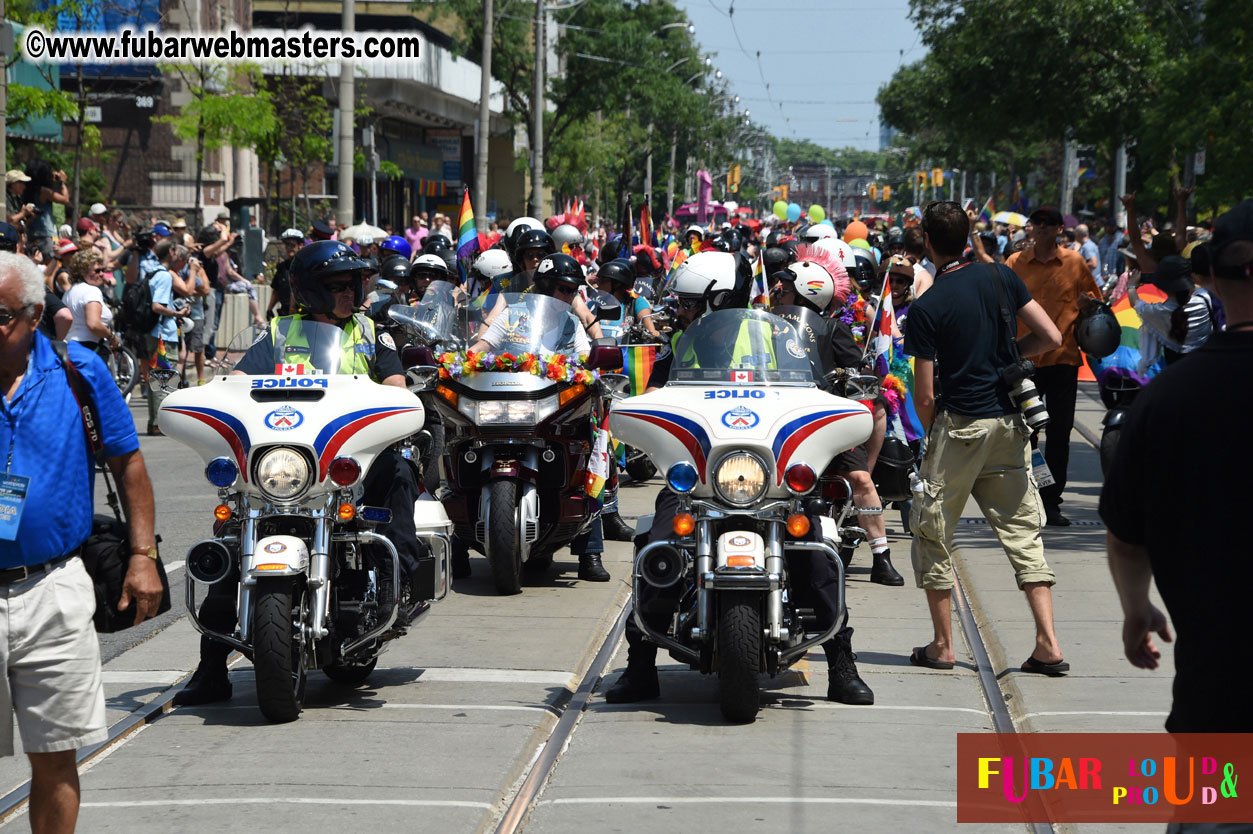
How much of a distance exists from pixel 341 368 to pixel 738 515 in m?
1.80

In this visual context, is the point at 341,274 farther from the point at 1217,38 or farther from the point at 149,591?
the point at 1217,38

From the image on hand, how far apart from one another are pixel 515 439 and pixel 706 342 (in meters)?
2.43

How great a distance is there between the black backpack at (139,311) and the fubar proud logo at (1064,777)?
12325mm

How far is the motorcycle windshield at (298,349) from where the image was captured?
22.5ft

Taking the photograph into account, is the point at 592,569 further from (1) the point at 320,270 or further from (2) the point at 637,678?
(1) the point at 320,270

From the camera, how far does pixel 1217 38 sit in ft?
65.2

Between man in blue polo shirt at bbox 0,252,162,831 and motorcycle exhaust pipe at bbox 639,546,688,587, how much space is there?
240 cm

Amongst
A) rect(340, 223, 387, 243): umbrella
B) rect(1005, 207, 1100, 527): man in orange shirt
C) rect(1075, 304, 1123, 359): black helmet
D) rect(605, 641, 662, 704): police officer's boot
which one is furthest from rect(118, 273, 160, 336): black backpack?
rect(605, 641, 662, 704): police officer's boot

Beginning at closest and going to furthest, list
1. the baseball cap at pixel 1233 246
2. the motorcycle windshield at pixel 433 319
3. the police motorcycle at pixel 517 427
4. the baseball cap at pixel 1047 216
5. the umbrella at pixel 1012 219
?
the baseball cap at pixel 1233 246
the police motorcycle at pixel 517 427
the motorcycle windshield at pixel 433 319
the baseball cap at pixel 1047 216
the umbrella at pixel 1012 219

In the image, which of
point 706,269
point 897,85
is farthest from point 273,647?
point 897,85

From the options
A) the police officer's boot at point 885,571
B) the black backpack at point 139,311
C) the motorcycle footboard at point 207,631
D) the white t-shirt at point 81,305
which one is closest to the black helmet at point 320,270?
the motorcycle footboard at point 207,631

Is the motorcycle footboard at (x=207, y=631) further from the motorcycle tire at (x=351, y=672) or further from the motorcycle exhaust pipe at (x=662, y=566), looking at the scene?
the motorcycle exhaust pipe at (x=662, y=566)

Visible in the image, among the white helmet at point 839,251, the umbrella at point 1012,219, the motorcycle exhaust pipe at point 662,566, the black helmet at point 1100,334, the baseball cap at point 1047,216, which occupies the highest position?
the umbrella at point 1012,219

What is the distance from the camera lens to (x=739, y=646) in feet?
20.0
